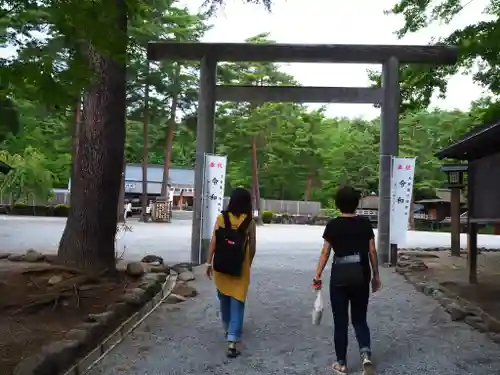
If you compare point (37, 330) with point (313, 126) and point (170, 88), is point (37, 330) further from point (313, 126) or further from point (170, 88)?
point (313, 126)

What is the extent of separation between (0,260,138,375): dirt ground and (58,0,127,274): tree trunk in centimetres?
49

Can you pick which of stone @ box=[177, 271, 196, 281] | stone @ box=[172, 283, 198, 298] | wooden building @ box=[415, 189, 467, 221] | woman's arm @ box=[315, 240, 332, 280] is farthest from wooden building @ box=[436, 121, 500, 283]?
wooden building @ box=[415, 189, 467, 221]

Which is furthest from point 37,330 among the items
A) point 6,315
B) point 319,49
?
point 319,49

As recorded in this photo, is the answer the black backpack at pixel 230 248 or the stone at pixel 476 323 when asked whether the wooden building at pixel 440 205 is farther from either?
the black backpack at pixel 230 248

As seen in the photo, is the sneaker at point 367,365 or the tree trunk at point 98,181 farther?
the tree trunk at point 98,181

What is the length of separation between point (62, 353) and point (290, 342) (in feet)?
7.49

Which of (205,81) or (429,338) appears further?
(205,81)

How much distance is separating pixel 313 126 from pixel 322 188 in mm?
6575

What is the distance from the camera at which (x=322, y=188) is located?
44.5 m

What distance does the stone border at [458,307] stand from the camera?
236 inches

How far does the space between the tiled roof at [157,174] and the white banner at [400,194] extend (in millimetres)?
35866

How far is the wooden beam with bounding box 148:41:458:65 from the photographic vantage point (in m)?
11.1

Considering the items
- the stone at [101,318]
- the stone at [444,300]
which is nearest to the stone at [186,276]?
the stone at [101,318]

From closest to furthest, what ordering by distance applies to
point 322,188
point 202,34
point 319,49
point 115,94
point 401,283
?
point 115,94
point 401,283
point 319,49
point 202,34
point 322,188
